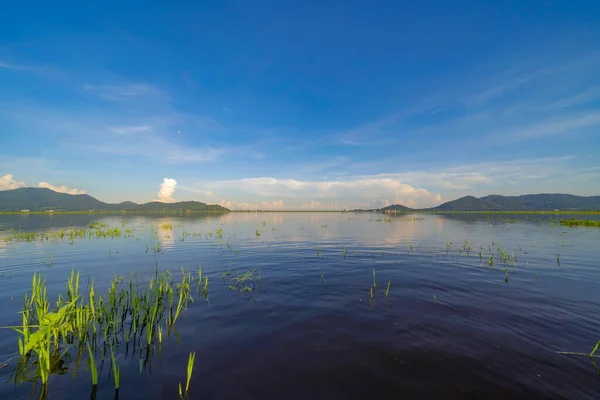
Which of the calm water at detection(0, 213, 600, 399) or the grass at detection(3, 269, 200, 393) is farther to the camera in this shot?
the calm water at detection(0, 213, 600, 399)

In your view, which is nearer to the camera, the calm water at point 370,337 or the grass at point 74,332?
the grass at point 74,332

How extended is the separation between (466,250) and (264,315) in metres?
28.5

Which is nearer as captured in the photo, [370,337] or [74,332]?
[74,332]

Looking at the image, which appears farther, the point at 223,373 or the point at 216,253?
the point at 216,253

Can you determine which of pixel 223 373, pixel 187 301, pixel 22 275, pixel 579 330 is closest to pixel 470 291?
pixel 579 330

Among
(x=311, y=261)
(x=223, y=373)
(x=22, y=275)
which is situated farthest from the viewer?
(x=311, y=261)

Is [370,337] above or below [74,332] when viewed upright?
below

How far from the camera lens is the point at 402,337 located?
31.8ft

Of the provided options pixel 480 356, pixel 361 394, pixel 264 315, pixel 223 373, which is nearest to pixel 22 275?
pixel 264 315

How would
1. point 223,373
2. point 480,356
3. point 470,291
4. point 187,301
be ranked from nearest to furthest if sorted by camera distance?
point 223,373
point 480,356
point 187,301
point 470,291

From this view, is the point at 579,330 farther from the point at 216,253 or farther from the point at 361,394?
the point at 216,253

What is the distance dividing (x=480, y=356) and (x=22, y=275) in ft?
97.3

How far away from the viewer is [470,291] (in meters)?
15.0

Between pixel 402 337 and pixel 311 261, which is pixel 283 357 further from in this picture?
pixel 311 261
